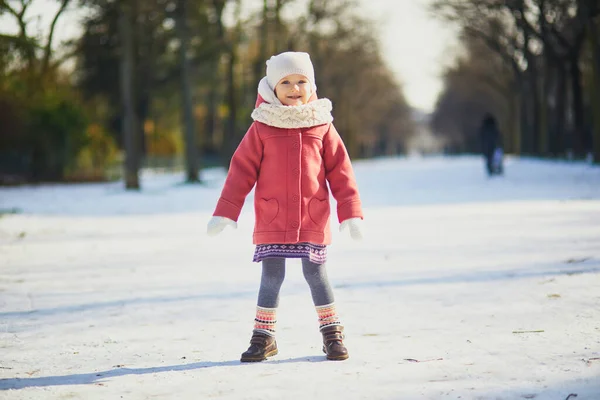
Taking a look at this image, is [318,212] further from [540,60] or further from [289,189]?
[540,60]

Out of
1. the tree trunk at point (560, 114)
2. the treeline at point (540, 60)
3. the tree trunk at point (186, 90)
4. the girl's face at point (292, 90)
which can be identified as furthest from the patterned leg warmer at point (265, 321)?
the tree trunk at point (560, 114)

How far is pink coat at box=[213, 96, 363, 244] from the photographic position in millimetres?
4203

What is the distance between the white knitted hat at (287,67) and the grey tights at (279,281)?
0.93 metres

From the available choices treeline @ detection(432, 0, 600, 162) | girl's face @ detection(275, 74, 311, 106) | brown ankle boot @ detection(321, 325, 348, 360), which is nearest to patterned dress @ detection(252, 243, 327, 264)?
brown ankle boot @ detection(321, 325, 348, 360)

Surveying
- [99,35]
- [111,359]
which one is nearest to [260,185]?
[111,359]

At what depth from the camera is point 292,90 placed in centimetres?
433

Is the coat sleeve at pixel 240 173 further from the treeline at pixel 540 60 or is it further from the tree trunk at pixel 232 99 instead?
the tree trunk at pixel 232 99

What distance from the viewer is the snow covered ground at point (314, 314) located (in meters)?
3.71

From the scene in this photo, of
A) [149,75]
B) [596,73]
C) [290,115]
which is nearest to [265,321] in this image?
[290,115]

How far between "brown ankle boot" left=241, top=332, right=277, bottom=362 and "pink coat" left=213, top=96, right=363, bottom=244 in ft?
1.62

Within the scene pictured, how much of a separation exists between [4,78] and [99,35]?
38.8 ft

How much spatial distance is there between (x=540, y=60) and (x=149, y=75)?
20357 millimetres

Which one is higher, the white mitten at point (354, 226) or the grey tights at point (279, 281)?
the white mitten at point (354, 226)

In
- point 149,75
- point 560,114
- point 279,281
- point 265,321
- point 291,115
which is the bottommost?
point 265,321
